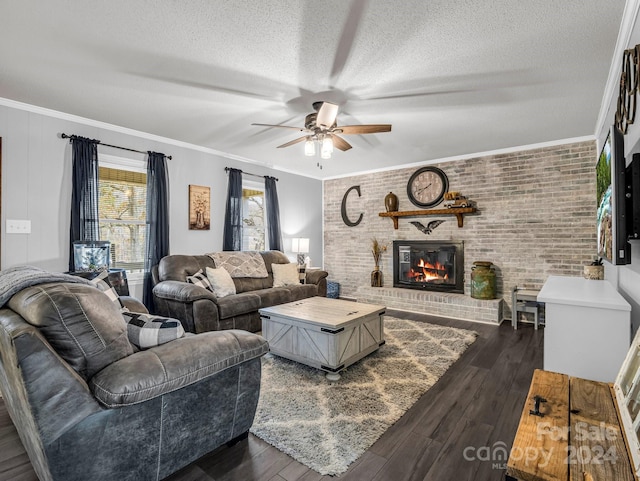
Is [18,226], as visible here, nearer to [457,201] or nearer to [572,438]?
[572,438]

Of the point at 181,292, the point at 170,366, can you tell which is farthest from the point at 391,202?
the point at 170,366

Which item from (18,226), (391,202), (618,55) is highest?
(618,55)

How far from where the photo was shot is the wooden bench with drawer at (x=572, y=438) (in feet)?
2.72

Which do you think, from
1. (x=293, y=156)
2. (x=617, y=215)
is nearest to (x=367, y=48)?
(x=617, y=215)

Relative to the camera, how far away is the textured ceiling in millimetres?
1901

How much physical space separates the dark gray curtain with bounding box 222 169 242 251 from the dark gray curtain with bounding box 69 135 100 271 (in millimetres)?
1701

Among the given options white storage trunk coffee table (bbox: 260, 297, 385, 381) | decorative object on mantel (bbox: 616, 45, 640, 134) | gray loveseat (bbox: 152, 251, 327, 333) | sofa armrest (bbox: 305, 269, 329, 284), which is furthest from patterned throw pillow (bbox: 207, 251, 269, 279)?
decorative object on mantel (bbox: 616, 45, 640, 134)

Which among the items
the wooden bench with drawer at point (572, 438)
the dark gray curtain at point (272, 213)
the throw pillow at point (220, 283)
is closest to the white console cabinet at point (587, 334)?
the wooden bench with drawer at point (572, 438)

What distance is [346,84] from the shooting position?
2711 mm

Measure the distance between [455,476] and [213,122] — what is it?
378 centimetres

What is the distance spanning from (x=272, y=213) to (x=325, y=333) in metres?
3.36

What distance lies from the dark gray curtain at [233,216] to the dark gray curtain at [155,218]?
934 millimetres

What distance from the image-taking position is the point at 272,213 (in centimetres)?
568

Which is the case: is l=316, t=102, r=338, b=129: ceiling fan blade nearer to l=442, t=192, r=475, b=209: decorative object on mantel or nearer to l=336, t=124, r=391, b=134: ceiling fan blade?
l=336, t=124, r=391, b=134: ceiling fan blade
